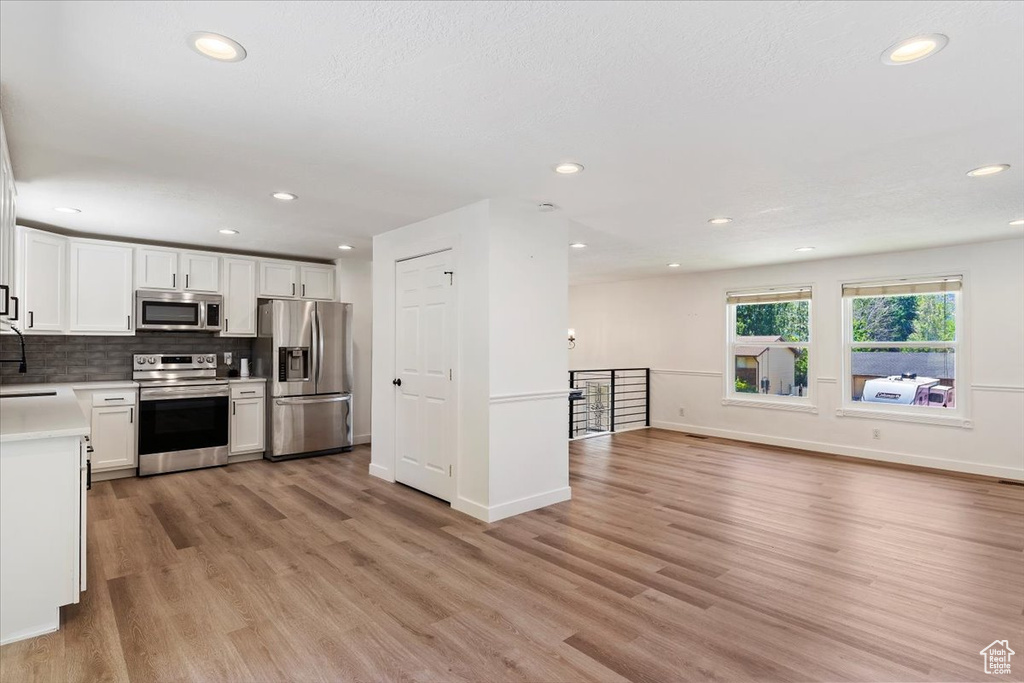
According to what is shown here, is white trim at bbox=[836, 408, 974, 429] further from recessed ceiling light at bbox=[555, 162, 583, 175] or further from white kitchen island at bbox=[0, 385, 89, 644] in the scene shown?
white kitchen island at bbox=[0, 385, 89, 644]

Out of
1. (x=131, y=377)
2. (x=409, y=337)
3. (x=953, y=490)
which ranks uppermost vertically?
(x=409, y=337)

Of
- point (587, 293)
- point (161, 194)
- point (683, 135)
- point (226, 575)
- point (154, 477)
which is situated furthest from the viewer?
point (587, 293)

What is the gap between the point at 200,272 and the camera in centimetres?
567

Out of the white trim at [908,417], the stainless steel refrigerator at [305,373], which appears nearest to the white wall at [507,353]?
the stainless steel refrigerator at [305,373]

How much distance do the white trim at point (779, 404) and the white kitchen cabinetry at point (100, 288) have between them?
7.28 metres

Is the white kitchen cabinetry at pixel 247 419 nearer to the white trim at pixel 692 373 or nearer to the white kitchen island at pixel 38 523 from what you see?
the white kitchen island at pixel 38 523

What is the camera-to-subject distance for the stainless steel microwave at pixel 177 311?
5.32 meters

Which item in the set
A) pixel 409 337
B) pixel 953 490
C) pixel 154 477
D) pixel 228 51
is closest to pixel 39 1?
pixel 228 51

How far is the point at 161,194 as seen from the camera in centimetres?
376

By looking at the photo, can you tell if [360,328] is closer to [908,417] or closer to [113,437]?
[113,437]

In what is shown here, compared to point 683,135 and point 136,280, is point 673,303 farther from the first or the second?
point 136,280

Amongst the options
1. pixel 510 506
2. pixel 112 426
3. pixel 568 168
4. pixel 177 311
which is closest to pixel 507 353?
pixel 510 506

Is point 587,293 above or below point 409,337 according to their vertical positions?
above

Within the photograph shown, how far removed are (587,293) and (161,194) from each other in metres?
6.78
